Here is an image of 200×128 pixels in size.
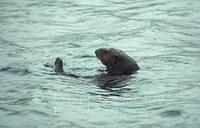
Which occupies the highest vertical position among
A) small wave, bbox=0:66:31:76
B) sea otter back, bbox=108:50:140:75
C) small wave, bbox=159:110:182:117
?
sea otter back, bbox=108:50:140:75

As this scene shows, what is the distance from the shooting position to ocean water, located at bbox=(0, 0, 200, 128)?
4328 mm

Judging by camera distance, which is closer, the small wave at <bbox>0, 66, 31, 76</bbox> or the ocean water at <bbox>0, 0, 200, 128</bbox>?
the ocean water at <bbox>0, 0, 200, 128</bbox>

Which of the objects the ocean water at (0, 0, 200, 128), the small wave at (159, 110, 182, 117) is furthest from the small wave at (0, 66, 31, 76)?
the small wave at (159, 110, 182, 117)

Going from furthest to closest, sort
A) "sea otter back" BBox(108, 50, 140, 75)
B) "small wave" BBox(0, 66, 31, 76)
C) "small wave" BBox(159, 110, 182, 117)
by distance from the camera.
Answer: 1. "small wave" BBox(0, 66, 31, 76)
2. "sea otter back" BBox(108, 50, 140, 75)
3. "small wave" BBox(159, 110, 182, 117)

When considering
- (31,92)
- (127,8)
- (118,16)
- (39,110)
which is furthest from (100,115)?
(127,8)

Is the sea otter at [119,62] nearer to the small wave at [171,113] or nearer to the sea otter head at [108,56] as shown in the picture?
the sea otter head at [108,56]

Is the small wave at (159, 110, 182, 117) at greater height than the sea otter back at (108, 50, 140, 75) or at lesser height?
lesser

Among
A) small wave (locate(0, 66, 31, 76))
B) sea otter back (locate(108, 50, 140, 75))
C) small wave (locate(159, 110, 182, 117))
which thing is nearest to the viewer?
small wave (locate(159, 110, 182, 117))

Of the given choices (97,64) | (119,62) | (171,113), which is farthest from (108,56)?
(171,113)

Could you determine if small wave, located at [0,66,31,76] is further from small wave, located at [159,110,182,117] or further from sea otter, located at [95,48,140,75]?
small wave, located at [159,110,182,117]

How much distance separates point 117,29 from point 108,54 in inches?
195

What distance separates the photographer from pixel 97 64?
7340 millimetres

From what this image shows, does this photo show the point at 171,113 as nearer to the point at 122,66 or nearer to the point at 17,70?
the point at 122,66

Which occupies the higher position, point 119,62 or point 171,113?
point 119,62
